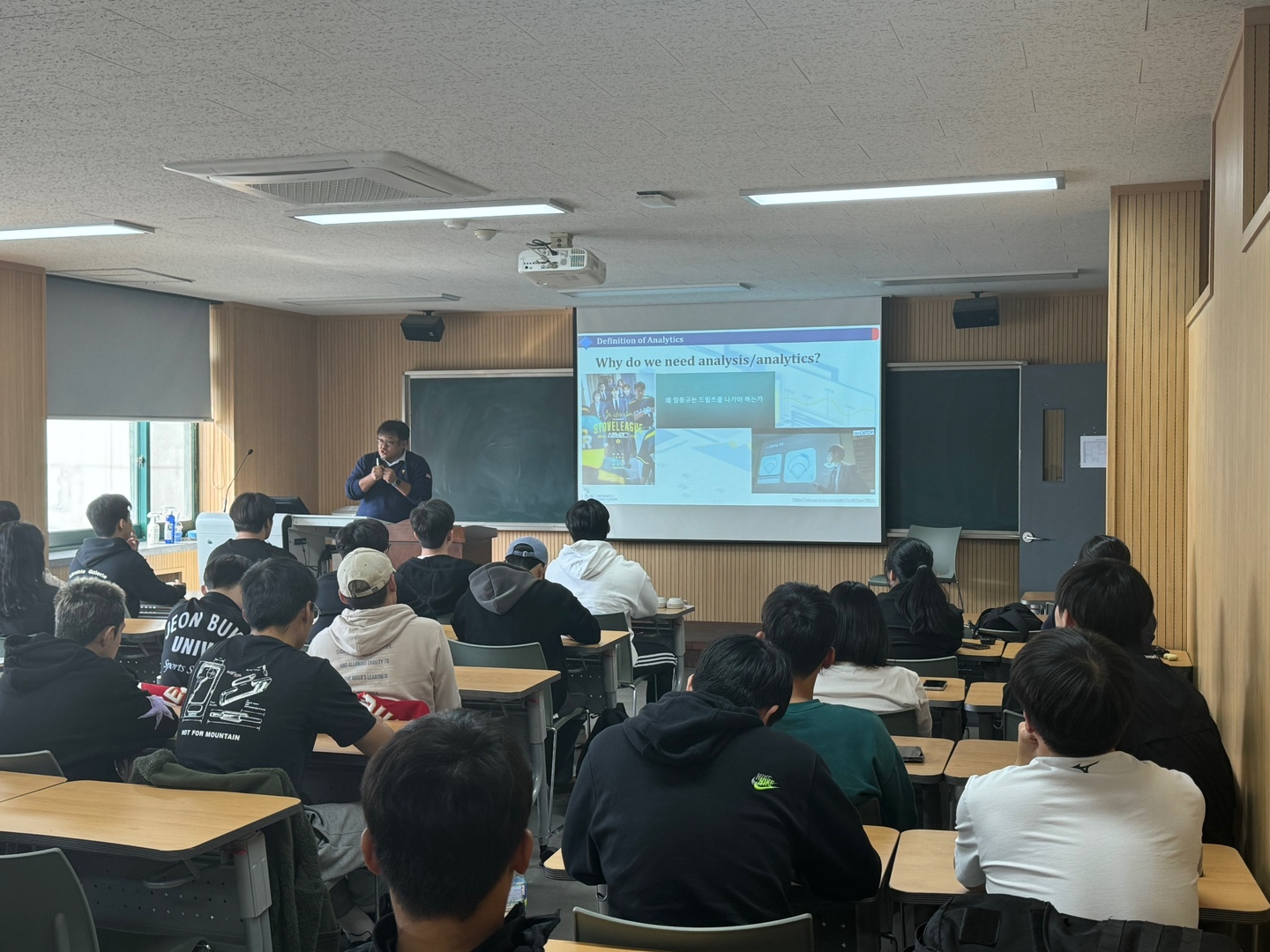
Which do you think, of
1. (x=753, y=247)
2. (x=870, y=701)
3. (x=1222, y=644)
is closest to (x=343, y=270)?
(x=753, y=247)

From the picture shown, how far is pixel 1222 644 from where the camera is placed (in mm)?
3523

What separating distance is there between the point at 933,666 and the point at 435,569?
→ 2360 millimetres

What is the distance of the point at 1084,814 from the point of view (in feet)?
6.35

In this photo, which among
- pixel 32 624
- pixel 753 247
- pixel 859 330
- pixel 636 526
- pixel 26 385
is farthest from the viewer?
pixel 636 526

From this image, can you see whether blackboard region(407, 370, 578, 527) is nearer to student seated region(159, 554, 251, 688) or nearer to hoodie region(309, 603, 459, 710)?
student seated region(159, 554, 251, 688)

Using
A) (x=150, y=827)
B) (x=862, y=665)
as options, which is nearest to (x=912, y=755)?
(x=862, y=665)

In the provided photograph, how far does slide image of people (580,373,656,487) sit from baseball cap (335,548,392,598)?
586 cm

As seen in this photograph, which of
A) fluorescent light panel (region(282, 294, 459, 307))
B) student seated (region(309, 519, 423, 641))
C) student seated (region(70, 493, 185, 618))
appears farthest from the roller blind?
student seated (region(309, 519, 423, 641))

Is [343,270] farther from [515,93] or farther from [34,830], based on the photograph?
[34,830]

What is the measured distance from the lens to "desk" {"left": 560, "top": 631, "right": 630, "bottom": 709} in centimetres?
490

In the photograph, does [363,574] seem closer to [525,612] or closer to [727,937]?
[525,612]

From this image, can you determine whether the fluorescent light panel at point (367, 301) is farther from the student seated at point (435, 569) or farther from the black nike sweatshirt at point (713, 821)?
the black nike sweatshirt at point (713, 821)

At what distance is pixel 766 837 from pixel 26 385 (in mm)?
6968

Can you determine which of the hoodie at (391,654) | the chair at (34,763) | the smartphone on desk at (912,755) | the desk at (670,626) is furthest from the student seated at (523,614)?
the chair at (34,763)
